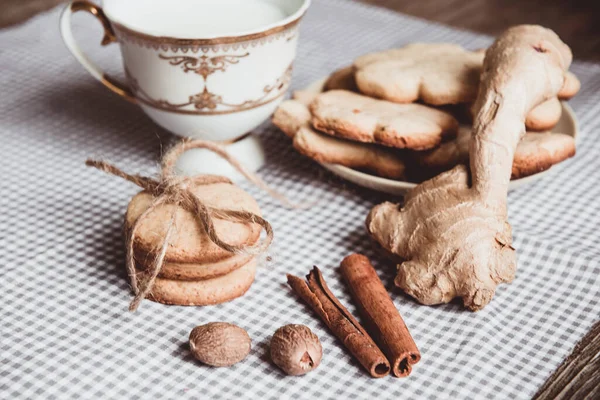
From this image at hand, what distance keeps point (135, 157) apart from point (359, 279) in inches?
19.2

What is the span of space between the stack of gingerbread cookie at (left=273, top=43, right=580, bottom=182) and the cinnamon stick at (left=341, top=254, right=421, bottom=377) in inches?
7.1

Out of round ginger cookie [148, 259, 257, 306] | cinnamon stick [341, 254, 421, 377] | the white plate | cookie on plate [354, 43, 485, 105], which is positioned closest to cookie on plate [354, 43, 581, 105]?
cookie on plate [354, 43, 485, 105]

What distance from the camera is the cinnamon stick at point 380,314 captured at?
30.5 inches

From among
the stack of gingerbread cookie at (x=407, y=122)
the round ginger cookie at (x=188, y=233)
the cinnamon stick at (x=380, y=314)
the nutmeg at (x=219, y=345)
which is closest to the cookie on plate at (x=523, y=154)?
the stack of gingerbread cookie at (x=407, y=122)

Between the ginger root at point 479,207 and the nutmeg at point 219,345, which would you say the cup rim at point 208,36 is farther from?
the nutmeg at point 219,345

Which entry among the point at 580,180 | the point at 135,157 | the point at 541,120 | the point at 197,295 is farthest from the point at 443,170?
the point at 135,157

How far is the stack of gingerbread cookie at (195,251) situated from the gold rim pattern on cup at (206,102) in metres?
0.18

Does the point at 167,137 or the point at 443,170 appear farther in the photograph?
the point at 167,137

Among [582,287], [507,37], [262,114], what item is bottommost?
[582,287]

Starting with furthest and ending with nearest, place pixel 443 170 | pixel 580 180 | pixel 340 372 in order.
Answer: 1. pixel 580 180
2. pixel 443 170
3. pixel 340 372

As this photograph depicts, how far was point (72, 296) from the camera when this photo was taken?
88cm

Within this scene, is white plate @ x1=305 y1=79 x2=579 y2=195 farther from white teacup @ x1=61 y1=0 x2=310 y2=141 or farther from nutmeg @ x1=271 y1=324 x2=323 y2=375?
nutmeg @ x1=271 y1=324 x2=323 y2=375

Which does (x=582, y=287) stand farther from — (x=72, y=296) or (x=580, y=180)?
(x=72, y=296)

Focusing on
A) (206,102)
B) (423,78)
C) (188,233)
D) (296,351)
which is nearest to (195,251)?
(188,233)
